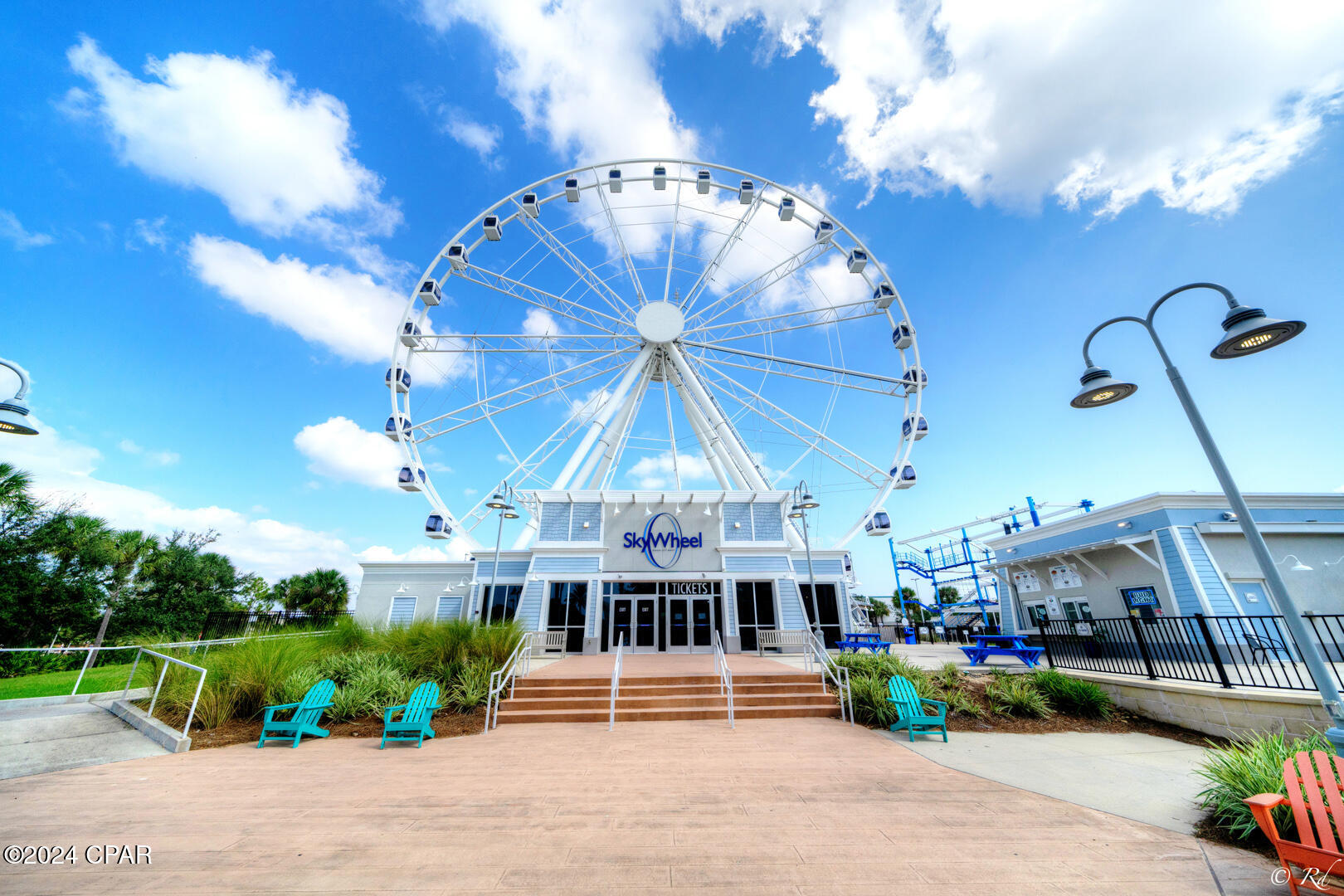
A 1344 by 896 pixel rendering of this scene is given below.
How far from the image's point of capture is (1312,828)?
341 cm

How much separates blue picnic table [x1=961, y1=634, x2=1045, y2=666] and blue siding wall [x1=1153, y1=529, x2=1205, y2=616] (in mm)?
3565

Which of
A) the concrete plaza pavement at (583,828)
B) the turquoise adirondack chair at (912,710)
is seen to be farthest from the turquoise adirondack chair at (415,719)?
the turquoise adirondack chair at (912,710)

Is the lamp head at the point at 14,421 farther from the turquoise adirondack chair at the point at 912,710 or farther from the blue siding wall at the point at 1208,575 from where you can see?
the blue siding wall at the point at 1208,575

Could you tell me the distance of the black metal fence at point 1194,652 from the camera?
22.8 feet

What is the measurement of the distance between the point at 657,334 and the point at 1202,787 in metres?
17.7

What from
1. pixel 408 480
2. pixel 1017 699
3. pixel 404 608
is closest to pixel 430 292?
pixel 408 480

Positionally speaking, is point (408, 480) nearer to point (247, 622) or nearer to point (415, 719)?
point (247, 622)

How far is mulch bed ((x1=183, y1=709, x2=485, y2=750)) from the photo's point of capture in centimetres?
702

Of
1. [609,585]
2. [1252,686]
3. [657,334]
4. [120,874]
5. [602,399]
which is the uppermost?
[657,334]

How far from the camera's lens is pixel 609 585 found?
17.4 meters

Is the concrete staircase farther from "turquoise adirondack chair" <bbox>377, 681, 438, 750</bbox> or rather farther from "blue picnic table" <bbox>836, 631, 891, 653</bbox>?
"blue picnic table" <bbox>836, 631, 891, 653</bbox>

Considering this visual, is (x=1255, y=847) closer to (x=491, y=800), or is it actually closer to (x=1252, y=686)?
(x=1252, y=686)

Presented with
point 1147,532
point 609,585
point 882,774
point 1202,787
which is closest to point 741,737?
point 882,774

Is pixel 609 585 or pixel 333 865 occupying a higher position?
pixel 609 585
